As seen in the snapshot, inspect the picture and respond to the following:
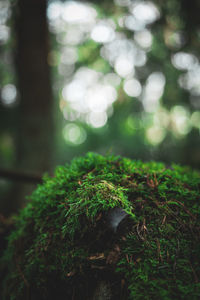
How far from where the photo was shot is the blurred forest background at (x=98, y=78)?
5641 millimetres

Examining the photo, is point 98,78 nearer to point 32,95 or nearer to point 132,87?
point 132,87

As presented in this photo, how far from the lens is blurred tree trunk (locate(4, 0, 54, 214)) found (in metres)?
5.50

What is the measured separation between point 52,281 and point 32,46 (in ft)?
20.2

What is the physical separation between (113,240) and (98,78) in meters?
9.63

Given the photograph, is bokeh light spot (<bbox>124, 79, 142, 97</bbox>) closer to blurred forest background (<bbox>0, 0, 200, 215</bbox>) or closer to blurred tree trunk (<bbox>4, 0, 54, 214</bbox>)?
blurred forest background (<bbox>0, 0, 200, 215</bbox>)

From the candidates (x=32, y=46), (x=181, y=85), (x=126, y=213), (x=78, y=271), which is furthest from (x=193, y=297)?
(x=181, y=85)

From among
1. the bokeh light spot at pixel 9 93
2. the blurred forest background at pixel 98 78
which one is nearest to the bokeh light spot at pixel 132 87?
the blurred forest background at pixel 98 78

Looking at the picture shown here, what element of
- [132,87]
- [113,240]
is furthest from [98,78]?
[113,240]

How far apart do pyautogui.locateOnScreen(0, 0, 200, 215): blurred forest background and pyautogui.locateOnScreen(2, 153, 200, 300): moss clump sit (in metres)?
1.48

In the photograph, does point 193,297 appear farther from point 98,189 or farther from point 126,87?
point 126,87

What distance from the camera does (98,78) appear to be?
9984 millimetres

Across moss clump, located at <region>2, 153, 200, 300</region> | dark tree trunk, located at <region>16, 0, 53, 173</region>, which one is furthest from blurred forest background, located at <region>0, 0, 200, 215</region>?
moss clump, located at <region>2, 153, 200, 300</region>

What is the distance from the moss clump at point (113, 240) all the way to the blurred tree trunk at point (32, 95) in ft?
13.2

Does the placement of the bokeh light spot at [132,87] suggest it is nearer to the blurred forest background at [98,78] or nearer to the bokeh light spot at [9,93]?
the blurred forest background at [98,78]
